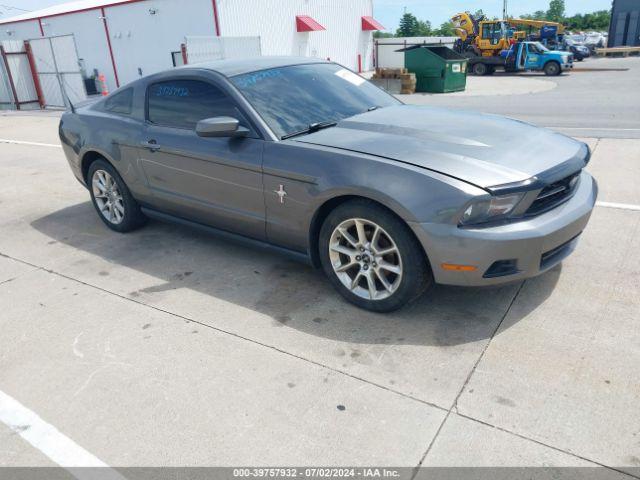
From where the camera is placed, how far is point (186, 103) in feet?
14.1

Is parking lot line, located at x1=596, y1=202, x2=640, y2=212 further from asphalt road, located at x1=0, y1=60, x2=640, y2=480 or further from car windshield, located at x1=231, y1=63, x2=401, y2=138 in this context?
A: car windshield, located at x1=231, y1=63, x2=401, y2=138

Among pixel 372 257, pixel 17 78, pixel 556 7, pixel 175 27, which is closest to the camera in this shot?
pixel 372 257

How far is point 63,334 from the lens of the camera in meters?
3.48

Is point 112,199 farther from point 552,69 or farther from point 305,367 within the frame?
point 552,69

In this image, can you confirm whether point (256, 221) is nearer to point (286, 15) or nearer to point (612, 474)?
point (612, 474)

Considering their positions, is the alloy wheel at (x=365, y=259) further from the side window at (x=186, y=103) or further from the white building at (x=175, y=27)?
the white building at (x=175, y=27)

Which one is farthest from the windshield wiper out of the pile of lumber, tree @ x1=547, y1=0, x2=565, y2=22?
tree @ x1=547, y1=0, x2=565, y2=22

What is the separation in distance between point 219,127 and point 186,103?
2.84ft

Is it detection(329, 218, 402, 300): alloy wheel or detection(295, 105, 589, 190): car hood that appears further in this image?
detection(329, 218, 402, 300): alloy wheel

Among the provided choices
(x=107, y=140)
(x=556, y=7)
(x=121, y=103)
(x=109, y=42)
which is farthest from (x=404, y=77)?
(x=556, y=7)

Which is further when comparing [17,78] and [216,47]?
[17,78]

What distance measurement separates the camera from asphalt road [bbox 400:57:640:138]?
959cm

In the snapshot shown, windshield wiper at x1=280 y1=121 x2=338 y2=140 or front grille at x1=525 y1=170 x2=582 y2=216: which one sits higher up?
windshield wiper at x1=280 y1=121 x2=338 y2=140

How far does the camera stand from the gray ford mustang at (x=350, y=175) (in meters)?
2.96
